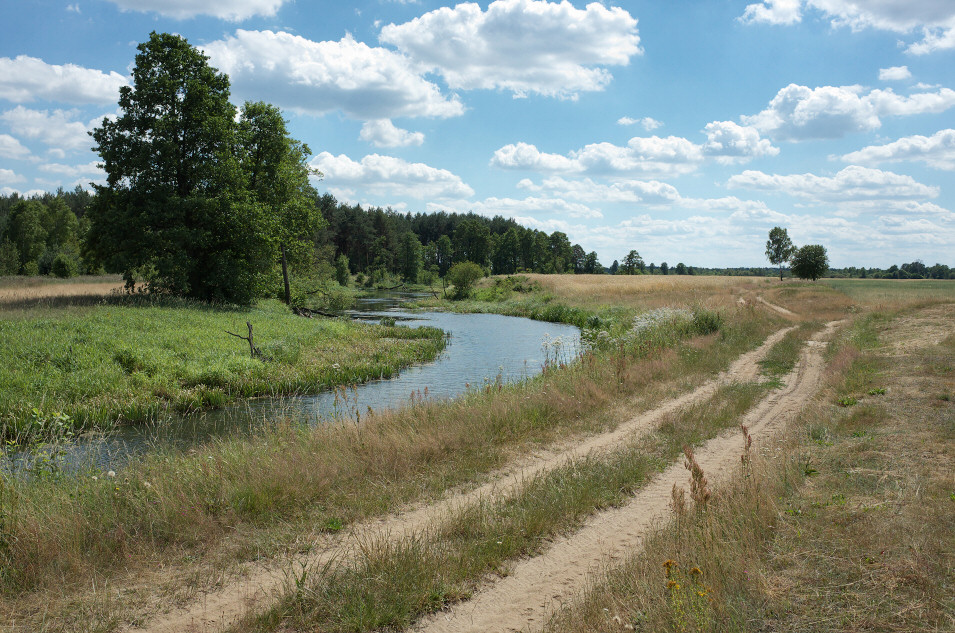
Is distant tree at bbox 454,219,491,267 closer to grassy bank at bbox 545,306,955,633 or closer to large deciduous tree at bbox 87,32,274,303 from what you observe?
large deciduous tree at bbox 87,32,274,303

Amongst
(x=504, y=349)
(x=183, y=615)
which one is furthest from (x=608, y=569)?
(x=504, y=349)

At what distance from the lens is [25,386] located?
14.5m

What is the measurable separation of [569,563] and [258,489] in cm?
387

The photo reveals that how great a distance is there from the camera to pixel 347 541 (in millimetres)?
5734

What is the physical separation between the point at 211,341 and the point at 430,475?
16975 mm

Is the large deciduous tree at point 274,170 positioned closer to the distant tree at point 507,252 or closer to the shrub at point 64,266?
the shrub at point 64,266

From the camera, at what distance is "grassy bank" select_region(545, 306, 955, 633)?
3.97 m

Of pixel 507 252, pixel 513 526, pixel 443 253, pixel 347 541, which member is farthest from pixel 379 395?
pixel 443 253

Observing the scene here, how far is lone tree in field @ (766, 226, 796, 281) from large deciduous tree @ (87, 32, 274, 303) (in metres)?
97.8

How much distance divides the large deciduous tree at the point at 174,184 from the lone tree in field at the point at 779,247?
3850 inches

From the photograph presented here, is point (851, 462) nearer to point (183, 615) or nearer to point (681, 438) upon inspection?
point (681, 438)

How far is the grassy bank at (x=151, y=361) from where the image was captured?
1456cm

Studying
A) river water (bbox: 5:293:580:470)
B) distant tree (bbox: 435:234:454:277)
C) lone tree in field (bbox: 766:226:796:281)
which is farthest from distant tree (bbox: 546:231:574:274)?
river water (bbox: 5:293:580:470)

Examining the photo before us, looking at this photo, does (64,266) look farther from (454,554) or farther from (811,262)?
(811,262)
